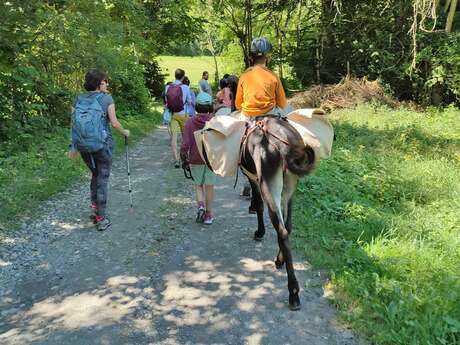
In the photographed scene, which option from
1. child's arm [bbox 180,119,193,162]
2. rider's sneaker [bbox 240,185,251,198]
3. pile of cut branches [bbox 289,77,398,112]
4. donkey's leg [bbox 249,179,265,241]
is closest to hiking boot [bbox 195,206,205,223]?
child's arm [bbox 180,119,193,162]

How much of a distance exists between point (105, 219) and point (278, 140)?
10.6 ft

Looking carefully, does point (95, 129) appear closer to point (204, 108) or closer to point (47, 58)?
point (204, 108)

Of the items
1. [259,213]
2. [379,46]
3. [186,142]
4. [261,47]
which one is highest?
[379,46]

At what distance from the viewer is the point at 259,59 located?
16.4ft

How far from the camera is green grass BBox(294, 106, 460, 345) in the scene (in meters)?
4.05

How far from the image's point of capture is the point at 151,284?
4.83 m

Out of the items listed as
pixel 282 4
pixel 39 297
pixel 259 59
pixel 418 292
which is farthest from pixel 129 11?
pixel 418 292

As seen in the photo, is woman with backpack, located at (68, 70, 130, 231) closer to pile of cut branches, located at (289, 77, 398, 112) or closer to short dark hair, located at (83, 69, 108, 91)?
short dark hair, located at (83, 69, 108, 91)

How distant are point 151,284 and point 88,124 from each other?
2.36 m

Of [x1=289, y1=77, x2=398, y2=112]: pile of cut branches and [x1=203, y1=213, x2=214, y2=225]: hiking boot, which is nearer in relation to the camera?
[x1=203, y1=213, x2=214, y2=225]: hiking boot

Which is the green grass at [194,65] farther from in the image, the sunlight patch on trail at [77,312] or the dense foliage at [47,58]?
the sunlight patch on trail at [77,312]

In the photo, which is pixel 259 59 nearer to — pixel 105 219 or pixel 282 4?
pixel 105 219

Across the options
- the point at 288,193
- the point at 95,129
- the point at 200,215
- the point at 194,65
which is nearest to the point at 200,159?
the point at 200,215

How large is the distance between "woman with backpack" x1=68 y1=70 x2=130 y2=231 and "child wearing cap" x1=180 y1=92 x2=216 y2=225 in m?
1.05
